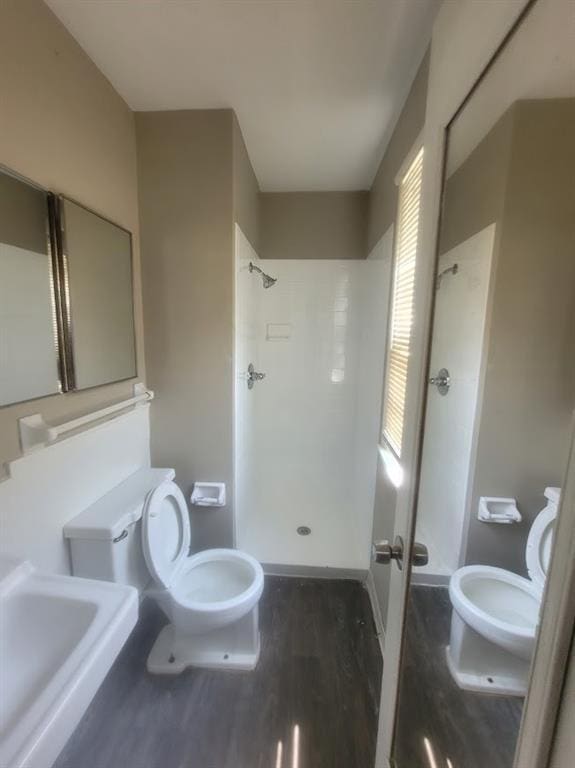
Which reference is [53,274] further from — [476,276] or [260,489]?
[260,489]

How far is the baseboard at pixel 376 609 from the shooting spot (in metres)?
1.67

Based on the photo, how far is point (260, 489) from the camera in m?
2.92

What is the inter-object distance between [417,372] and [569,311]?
0.36m

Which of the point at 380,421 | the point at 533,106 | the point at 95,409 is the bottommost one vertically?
the point at 380,421

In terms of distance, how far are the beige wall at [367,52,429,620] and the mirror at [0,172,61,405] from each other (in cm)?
143

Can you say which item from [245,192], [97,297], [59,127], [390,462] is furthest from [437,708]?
[245,192]

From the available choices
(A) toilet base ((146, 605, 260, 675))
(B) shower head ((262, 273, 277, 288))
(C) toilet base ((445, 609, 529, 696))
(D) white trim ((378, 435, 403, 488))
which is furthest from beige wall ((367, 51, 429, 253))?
(A) toilet base ((146, 605, 260, 675))

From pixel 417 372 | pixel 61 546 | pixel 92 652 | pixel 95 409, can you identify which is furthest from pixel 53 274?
pixel 417 372

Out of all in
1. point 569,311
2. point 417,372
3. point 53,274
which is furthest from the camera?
point 53,274

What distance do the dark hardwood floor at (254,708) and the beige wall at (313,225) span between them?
98.4 inches

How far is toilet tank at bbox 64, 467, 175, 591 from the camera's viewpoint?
1.24 m

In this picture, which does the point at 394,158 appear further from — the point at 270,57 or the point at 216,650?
the point at 216,650

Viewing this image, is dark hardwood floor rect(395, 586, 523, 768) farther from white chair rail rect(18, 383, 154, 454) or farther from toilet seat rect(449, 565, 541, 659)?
white chair rail rect(18, 383, 154, 454)

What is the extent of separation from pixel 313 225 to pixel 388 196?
0.88 m
